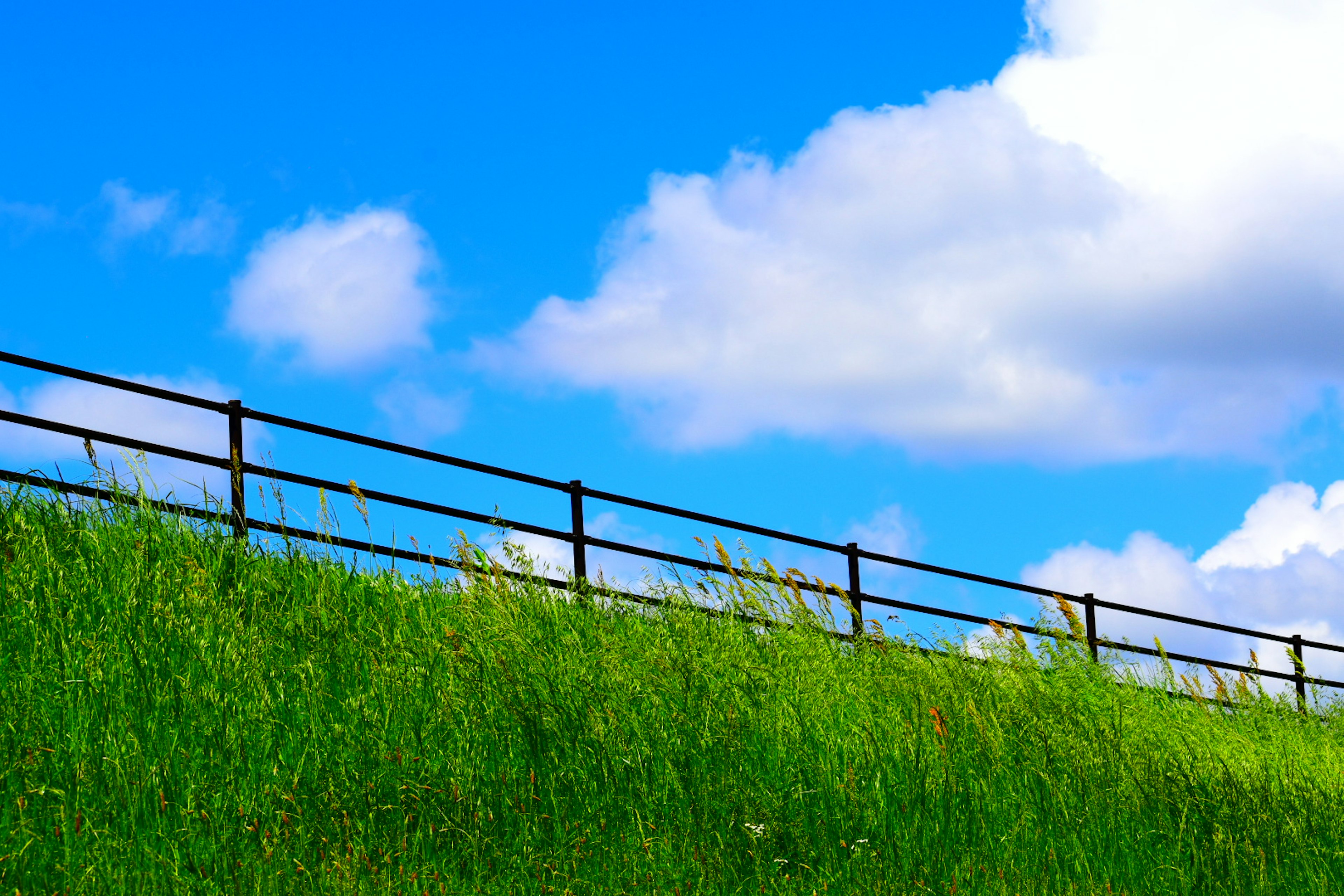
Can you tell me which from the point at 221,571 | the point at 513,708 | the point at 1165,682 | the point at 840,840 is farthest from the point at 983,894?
the point at 1165,682

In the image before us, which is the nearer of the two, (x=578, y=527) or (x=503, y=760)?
(x=503, y=760)

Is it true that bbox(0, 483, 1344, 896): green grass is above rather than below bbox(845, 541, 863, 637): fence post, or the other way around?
below

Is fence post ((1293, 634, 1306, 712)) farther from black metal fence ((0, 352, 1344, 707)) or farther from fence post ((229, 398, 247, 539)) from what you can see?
fence post ((229, 398, 247, 539))

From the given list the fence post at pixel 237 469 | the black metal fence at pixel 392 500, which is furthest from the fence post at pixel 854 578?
the fence post at pixel 237 469

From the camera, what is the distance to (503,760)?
4980 mm

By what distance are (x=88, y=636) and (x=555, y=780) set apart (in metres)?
2.33

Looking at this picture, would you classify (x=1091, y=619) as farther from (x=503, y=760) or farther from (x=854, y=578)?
(x=503, y=760)

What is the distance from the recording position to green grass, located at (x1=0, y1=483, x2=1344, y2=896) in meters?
4.18

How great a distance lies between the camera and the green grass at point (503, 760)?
164 inches

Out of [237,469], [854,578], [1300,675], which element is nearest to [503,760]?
[237,469]

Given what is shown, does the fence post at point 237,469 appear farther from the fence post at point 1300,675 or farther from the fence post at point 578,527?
the fence post at point 1300,675

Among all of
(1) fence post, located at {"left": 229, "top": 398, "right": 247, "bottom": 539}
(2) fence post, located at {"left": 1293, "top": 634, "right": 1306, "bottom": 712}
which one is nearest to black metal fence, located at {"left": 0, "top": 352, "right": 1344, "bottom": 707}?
(1) fence post, located at {"left": 229, "top": 398, "right": 247, "bottom": 539}

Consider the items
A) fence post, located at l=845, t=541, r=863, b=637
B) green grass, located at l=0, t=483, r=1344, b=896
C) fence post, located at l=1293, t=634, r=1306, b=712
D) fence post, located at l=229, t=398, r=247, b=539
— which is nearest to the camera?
green grass, located at l=0, t=483, r=1344, b=896

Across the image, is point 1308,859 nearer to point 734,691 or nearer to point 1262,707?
point 734,691
